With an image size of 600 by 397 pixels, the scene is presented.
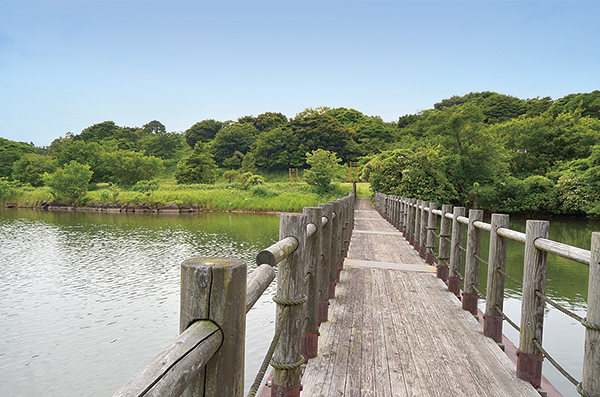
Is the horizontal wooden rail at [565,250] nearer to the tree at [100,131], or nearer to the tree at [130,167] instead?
the tree at [130,167]

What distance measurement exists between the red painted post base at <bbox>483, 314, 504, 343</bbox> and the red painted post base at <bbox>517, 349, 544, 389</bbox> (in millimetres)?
750

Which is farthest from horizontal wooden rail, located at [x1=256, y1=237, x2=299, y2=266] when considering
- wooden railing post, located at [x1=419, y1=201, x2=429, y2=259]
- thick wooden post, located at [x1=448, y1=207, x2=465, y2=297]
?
wooden railing post, located at [x1=419, y1=201, x2=429, y2=259]

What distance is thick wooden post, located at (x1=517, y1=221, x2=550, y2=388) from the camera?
2.76 meters

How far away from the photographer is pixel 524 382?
110 inches

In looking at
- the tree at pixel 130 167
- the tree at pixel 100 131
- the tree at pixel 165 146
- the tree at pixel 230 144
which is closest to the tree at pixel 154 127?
the tree at pixel 100 131

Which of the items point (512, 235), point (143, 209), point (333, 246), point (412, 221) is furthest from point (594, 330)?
point (143, 209)

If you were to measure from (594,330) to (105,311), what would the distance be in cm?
683

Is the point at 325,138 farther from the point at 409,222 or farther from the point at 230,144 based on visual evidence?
the point at 409,222

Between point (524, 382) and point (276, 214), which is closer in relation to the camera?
point (524, 382)

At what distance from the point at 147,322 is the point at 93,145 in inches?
1527

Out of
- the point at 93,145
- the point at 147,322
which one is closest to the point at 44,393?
the point at 147,322

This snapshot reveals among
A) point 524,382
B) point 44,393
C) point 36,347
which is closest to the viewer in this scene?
point 524,382

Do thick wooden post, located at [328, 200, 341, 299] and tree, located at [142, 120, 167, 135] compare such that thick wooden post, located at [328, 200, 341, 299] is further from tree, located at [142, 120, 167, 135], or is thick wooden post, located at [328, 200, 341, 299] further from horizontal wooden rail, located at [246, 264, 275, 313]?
tree, located at [142, 120, 167, 135]

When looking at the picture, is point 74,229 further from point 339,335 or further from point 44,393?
point 339,335
